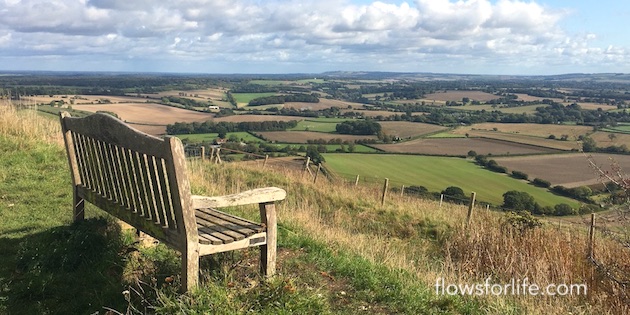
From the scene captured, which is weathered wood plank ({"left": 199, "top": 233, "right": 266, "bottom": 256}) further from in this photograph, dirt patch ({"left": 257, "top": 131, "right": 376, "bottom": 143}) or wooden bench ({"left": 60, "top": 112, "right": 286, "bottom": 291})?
dirt patch ({"left": 257, "top": 131, "right": 376, "bottom": 143})

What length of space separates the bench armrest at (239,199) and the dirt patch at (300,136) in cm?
3602

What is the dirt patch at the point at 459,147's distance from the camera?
40.7m

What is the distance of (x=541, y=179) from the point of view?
29438 millimetres

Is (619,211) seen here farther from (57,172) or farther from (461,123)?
(461,123)

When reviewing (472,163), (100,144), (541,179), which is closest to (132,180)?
(100,144)

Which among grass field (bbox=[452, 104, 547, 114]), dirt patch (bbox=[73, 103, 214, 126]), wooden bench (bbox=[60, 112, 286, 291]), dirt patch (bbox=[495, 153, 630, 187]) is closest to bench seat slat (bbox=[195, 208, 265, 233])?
wooden bench (bbox=[60, 112, 286, 291])

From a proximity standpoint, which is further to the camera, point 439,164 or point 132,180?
point 439,164

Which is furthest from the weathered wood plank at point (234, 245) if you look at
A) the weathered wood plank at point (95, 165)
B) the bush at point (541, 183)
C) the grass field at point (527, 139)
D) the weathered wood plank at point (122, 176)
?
the grass field at point (527, 139)

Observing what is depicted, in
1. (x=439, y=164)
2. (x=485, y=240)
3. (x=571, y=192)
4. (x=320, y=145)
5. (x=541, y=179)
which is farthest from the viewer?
(x=320, y=145)

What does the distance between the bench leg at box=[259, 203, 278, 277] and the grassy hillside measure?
0.11 metres

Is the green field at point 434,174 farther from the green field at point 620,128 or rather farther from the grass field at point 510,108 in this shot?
the grass field at point 510,108

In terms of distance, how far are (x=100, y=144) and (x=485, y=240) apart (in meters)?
6.10

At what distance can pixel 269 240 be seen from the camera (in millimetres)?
3762

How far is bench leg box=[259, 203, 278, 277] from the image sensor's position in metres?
3.74
